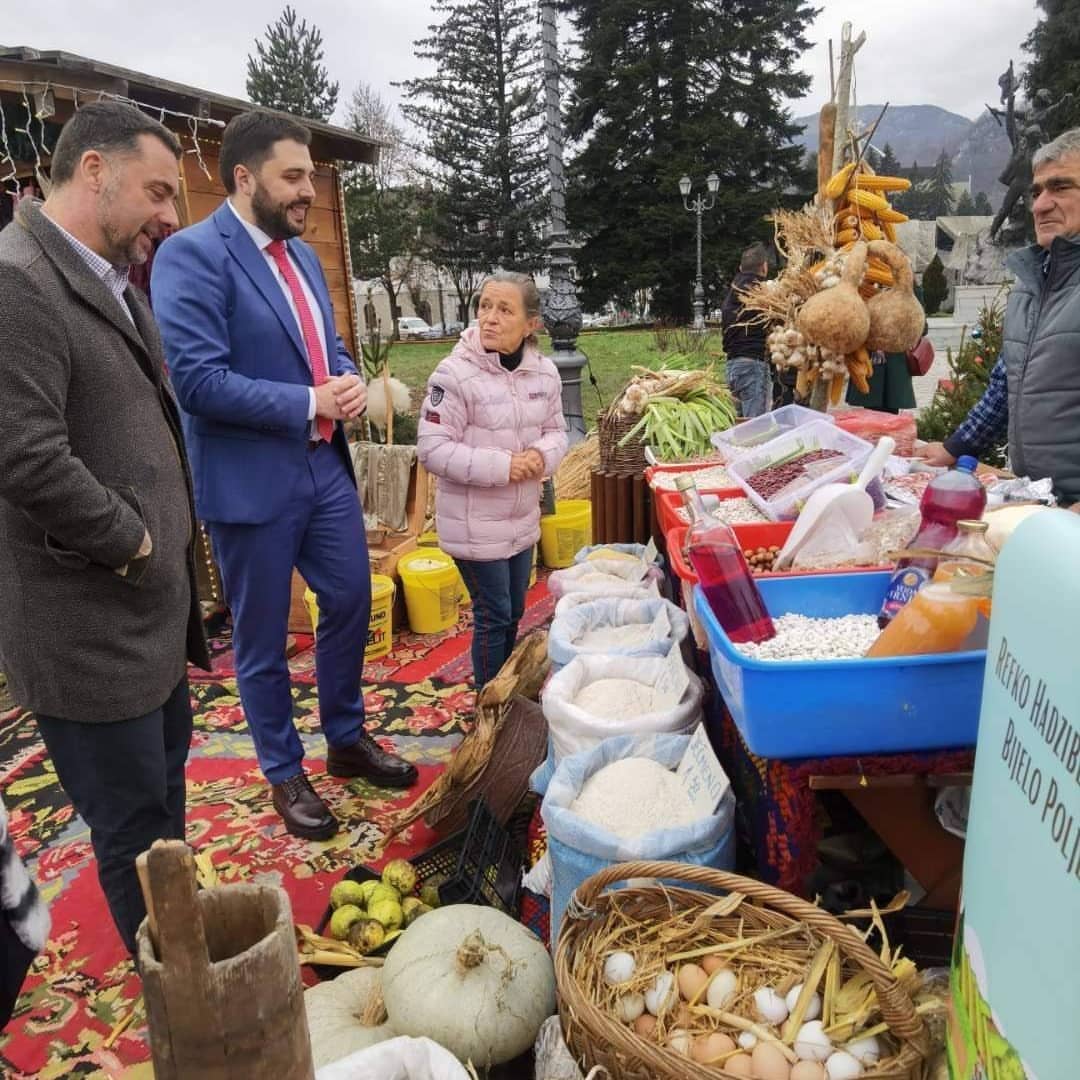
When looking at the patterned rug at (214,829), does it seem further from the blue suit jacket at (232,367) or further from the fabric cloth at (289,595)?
the blue suit jacket at (232,367)

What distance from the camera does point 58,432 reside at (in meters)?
1.67

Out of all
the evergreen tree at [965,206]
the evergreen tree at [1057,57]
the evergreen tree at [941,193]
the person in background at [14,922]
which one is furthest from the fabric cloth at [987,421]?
the evergreen tree at [965,206]

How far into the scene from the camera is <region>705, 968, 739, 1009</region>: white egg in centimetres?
138

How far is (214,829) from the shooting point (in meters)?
3.03

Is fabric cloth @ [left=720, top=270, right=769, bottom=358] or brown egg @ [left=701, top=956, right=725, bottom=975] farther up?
fabric cloth @ [left=720, top=270, right=769, bottom=358]

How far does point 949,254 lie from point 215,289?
228 feet

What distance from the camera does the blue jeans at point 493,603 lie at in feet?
11.1

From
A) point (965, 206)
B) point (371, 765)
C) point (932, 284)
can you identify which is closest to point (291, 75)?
point (932, 284)

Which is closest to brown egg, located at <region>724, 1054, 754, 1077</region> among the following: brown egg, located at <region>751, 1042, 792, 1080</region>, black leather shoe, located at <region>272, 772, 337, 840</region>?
brown egg, located at <region>751, 1042, 792, 1080</region>

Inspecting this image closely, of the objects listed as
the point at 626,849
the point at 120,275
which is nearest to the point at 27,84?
the point at 120,275

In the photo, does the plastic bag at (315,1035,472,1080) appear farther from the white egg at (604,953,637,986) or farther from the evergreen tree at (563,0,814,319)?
the evergreen tree at (563,0,814,319)

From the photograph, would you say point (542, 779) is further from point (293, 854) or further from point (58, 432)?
point (58, 432)

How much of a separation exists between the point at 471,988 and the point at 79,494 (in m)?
1.27

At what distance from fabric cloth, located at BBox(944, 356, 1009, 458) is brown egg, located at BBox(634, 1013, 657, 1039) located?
246 centimetres
